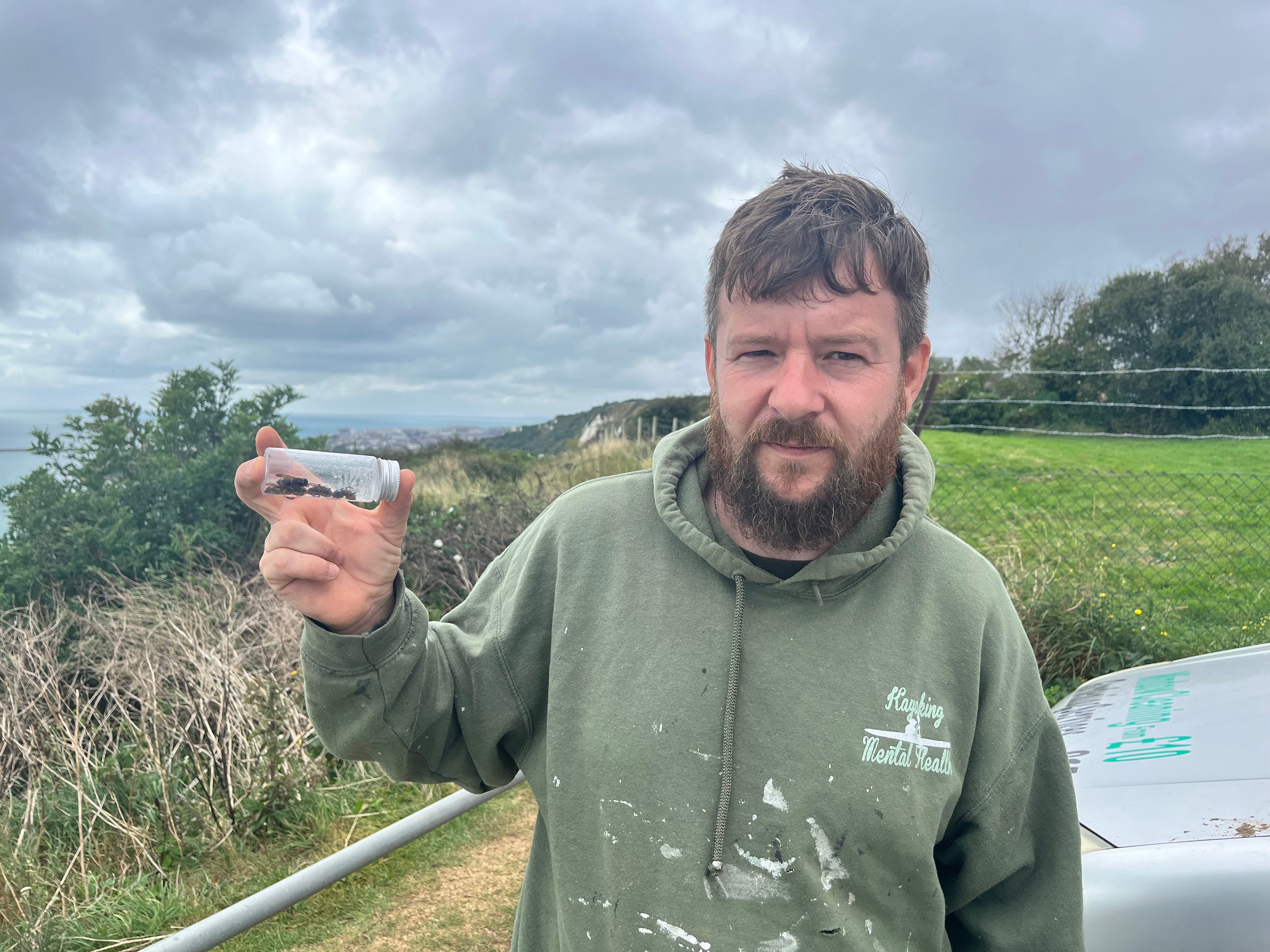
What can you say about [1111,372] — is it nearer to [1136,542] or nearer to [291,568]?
[1136,542]

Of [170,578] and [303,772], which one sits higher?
[170,578]

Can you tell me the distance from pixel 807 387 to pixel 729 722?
2.03 ft

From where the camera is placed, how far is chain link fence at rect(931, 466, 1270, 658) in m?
5.54

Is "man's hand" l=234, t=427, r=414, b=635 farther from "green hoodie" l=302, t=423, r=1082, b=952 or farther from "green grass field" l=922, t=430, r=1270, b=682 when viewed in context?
"green grass field" l=922, t=430, r=1270, b=682

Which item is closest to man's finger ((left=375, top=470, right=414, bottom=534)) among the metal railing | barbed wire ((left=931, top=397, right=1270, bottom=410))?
the metal railing

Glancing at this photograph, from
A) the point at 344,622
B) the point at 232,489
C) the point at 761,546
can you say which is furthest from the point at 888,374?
the point at 232,489

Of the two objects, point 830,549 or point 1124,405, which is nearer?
point 830,549

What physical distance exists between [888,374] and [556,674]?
0.86m

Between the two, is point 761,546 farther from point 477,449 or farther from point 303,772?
point 477,449

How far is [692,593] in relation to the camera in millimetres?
1581

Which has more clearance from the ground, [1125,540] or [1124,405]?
[1124,405]

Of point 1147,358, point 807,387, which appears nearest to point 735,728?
point 807,387

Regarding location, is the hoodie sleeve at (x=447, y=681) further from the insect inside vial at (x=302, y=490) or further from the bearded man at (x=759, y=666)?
the insect inside vial at (x=302, y=490)

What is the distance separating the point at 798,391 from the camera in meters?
1.59
